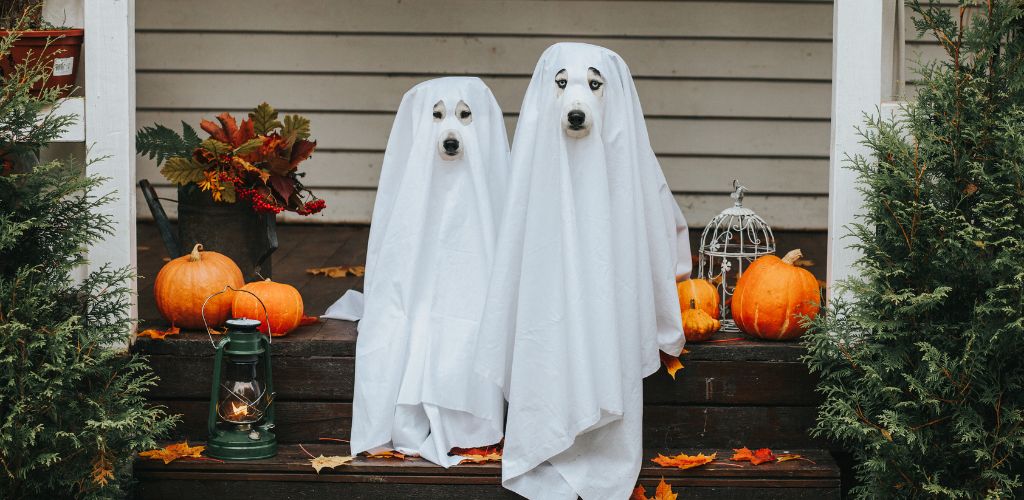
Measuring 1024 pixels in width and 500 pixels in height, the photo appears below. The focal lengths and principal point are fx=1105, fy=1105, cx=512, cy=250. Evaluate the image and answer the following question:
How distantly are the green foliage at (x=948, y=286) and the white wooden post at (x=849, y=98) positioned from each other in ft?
0.68

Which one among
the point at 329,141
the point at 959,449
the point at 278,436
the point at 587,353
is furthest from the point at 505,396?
the point at 329,141

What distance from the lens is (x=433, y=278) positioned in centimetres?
379

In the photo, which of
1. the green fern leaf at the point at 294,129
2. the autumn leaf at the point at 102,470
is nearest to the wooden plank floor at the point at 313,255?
the green fern leaf at the point at 294,129

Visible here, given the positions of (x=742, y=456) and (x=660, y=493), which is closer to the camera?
(x=660, y=493)

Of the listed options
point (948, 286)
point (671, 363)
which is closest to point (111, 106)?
point (671, 363)

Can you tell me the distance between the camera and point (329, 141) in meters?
6.58

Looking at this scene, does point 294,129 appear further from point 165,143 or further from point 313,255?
point 313,255

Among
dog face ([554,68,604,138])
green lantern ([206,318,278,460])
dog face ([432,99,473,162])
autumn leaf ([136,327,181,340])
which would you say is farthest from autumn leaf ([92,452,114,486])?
dog face ([554,68,604,138])

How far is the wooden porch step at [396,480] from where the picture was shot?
355 centimetres

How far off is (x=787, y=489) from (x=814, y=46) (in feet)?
11.8

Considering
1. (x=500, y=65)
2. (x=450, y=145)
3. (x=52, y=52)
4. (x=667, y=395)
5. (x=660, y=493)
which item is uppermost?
(x=500, y=65)

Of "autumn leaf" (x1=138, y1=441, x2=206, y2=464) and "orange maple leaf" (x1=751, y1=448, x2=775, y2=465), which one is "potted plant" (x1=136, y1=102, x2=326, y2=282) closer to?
"autumn leaf" (x1=138, y1=441, x2=206, y2=464)

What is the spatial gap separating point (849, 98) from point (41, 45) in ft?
8.92

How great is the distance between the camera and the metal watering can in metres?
4.33
